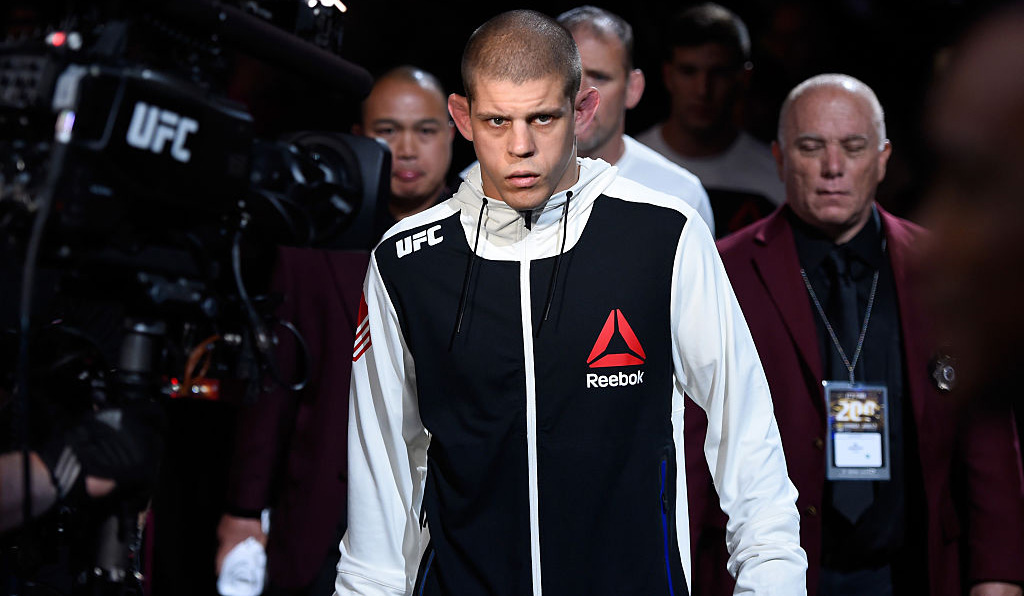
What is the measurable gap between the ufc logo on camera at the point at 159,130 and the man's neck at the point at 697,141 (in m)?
2.51

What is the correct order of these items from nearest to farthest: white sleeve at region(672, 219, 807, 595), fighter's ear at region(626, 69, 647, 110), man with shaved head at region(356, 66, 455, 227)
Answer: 1. white sleeve at region(672, 219, 807, 595)
2. man with shaved head at region(356, 66, 455, 227)
3. fighter's ear at region(626, 69, 647, 110)

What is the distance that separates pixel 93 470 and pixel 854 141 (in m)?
2.06

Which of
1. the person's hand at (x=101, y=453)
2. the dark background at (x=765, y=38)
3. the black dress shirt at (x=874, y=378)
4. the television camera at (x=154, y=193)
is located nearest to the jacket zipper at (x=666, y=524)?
the television camera at (x=154, y=193)

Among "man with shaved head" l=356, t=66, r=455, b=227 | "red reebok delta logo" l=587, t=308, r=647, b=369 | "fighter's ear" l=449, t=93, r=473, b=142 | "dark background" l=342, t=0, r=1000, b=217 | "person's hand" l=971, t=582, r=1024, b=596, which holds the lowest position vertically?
"person's hand" l=971, t=582, r=1024, b=596

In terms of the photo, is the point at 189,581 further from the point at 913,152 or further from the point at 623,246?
the point at 913,152

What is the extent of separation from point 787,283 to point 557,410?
110cm

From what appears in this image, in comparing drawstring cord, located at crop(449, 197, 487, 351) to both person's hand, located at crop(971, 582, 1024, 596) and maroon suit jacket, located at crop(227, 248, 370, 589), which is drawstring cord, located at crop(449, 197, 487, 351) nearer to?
maroon suit jacket, located at crop(227, 248, 370, 589)

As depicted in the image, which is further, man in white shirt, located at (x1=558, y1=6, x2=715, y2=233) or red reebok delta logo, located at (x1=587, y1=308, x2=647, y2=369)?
man in white shirt, located at (x1=558, y1=6, x2=715, y2=233)

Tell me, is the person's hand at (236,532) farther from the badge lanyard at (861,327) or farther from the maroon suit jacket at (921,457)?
the badge lanyard at (861,327)

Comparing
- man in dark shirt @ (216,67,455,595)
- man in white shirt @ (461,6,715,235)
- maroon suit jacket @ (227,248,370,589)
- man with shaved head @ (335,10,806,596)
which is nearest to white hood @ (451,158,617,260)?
man with shaved head @ (335,10,806,596)

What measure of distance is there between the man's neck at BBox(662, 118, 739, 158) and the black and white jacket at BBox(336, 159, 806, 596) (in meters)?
1.94

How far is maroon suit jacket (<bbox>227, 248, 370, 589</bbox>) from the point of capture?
2598 mm

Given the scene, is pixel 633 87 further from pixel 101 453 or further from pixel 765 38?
pixel 101 453

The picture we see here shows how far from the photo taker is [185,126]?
1510 mm
